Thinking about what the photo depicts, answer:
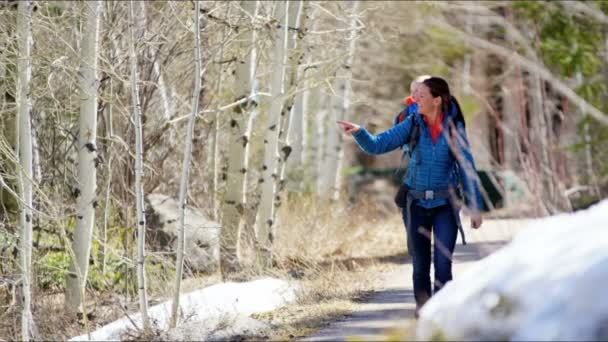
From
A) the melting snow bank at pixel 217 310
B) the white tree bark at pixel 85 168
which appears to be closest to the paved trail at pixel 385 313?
the melting snow bank at pixel 217 310

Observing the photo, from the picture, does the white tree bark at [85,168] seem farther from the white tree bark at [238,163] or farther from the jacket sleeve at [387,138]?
the jacket sleeve at [387,138]

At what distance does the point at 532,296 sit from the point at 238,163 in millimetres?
9774

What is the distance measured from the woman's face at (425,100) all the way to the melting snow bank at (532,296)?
76.6 inches

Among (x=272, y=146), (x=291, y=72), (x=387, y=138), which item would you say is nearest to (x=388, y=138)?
(x=387, y=138)

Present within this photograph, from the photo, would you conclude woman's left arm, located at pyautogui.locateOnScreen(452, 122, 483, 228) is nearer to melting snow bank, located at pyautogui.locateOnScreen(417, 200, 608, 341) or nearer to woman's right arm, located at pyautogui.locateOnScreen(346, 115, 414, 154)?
woman's right arm, located at pyautogui.locateOnScreen(346, 115, 414, 154)

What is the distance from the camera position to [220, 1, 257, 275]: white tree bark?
601 inches

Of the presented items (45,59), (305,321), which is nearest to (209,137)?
(45,59)

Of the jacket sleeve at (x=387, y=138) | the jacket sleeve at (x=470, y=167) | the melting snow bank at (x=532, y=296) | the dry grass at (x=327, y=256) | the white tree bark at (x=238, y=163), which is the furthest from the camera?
the white tree bark at (x=238, y=163)

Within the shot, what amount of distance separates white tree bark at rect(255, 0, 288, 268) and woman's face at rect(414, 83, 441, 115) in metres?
6.06

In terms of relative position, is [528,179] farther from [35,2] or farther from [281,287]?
[35,2]

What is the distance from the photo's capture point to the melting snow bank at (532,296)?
6.04m

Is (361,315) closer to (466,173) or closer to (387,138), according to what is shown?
(387,138)

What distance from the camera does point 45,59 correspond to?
1270 centimetres

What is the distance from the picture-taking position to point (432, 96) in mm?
8711
